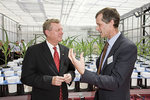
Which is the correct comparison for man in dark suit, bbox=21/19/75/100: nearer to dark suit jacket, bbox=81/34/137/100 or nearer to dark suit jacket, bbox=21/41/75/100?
dark suit jacket, bbox=21/41/75/100

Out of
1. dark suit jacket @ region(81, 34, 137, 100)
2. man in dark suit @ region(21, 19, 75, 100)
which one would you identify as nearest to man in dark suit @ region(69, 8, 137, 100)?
dark suit jacket @ region(81, 34, 137, 100)

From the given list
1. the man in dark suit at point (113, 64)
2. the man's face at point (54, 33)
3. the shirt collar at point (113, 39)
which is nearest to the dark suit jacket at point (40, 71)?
the man's face at point (54, 33)

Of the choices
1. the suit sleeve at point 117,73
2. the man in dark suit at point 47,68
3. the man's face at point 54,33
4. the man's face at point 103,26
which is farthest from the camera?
the man's face at point 54,33

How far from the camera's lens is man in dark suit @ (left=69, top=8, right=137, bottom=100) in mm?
903

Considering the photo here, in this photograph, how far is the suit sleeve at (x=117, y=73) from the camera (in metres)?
0.89

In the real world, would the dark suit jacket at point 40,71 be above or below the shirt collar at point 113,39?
below

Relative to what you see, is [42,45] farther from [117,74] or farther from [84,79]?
[117,74]

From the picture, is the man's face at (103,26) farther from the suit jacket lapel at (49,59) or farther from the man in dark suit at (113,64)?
the suit jacket lapel at (49,59)

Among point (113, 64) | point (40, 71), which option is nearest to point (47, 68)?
point (40, 71)

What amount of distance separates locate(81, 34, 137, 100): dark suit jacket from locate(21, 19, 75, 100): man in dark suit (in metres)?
0.47

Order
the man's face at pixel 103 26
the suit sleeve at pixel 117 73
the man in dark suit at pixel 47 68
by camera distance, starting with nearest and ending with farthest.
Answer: the suit sleeve at pixel 117 73, the man's face at pixel 103 26, the man in dark suit at pixel 47 68

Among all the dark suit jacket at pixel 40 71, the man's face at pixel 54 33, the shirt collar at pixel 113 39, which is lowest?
the dark suit jacket at pixel 40 71

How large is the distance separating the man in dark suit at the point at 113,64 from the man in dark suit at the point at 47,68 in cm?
46

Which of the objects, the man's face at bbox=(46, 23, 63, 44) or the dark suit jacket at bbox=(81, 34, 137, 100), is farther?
the man's face at bbox=(46, 23, 63, 44)
